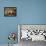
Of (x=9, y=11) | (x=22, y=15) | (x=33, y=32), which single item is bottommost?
(x=33, y=32)

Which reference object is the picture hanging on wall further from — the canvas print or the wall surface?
the canvas print

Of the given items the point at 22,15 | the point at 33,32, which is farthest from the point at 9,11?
the point at 33,32

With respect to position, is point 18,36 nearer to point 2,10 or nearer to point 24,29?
point 24,29

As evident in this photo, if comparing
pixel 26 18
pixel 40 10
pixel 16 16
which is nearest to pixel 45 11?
pixel 40 10

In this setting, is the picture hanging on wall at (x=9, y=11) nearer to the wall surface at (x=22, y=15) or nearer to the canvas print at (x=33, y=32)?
the wall surface at (x=22, y=15)

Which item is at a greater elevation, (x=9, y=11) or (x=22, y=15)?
(x=9, y=11)

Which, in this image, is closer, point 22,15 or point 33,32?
point 33,32

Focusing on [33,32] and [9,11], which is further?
[9,11]

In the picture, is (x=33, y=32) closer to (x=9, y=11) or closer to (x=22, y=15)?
(x=22, y=15)

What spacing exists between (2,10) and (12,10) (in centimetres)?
36

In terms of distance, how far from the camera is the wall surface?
474cm

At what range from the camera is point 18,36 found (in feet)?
15.2

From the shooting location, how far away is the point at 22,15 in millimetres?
4777

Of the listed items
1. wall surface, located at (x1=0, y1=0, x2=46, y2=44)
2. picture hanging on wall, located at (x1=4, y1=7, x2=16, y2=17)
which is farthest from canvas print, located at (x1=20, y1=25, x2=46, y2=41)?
picture hanging on wall, located at (x1=4, y1=7, x2=16, y2=17)
